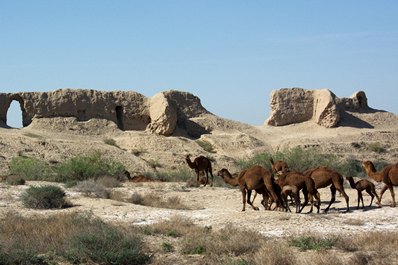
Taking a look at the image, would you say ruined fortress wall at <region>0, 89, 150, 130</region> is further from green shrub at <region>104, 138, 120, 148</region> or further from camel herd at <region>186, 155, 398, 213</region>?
camel herd at <region>186, 155, 398, 213</region>

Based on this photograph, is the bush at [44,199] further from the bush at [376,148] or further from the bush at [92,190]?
the bush at [376,148]

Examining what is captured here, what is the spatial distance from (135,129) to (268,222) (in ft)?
122

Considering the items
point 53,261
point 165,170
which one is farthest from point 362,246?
point 165,170

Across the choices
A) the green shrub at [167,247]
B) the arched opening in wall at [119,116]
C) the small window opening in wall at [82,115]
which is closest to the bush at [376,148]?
the arched opening in wall at [119,116]

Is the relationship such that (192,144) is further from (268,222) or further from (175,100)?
(268,222)

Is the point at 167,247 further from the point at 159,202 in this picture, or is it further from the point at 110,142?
the point at 110,142

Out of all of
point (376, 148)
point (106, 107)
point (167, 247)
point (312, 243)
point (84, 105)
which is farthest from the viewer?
point (376, 148)

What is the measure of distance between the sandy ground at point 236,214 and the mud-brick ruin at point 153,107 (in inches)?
976

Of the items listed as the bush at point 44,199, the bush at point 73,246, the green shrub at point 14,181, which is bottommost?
the bush at point 73,246

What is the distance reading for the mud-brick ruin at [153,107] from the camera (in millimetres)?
49781

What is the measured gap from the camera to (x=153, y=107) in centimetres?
5234

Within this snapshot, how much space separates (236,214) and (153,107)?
35012 millimetres

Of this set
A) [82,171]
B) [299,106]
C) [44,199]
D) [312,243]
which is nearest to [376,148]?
[299,106]

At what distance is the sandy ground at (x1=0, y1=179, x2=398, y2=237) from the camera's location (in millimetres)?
16328
